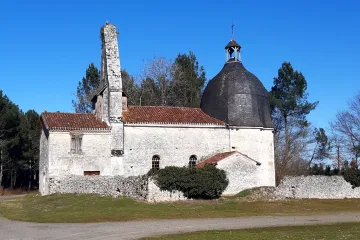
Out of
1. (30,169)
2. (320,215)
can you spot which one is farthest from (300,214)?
(30,169)

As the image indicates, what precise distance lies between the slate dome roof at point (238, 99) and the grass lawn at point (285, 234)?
68.7 feet

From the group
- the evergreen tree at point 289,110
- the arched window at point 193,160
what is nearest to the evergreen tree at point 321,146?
the evergreen tree at point 289,110

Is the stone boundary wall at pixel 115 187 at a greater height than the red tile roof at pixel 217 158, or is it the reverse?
the red tile roof at pixel 217 158

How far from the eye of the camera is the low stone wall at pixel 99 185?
3359cm

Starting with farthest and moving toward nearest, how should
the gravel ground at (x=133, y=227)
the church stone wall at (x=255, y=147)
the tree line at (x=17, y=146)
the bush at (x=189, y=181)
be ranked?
the tree line at (x=17, y=146) < the church stone wall at (x=255, y=147) < the bush at (x=189, y=181) < the gravel ground at (x=133, y=227)

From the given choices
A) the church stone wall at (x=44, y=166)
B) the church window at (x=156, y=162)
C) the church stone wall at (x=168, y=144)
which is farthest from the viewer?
the church window at (x=156, y=162)

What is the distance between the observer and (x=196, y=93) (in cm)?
5991

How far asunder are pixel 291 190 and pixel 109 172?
A: 47.2 feet

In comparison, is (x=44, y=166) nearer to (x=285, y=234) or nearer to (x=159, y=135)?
(x=159, y=135)

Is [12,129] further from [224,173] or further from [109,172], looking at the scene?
[224,173]

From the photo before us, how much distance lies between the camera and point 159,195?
104 feet

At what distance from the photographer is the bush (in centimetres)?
3194

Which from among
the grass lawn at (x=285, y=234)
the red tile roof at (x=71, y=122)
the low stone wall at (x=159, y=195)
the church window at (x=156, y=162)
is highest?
the red tile roof at (x=71, y=122)

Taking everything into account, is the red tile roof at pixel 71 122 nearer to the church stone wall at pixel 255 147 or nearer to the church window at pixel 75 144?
the church window at pixel 75 144
